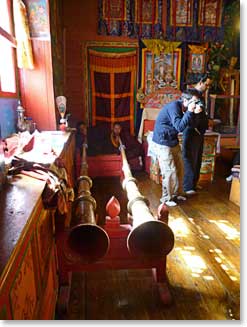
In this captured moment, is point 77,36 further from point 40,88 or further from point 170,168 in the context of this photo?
point 170,168

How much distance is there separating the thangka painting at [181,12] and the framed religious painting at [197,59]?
1.54ft

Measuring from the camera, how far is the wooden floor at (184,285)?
1.70 meters

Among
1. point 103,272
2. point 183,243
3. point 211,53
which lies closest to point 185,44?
point 211,53

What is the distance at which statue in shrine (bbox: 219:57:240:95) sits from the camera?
5398 mm

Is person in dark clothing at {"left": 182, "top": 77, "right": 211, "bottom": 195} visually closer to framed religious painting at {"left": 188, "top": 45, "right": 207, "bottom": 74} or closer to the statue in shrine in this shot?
framed religious painting at {"left": 188, "top": 45, "right": 207, "bottom": 74}

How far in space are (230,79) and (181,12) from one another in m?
1.62

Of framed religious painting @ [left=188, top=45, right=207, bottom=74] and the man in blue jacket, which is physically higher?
framed religious painting @ [left=188, top=45, right=207, bottom=74]

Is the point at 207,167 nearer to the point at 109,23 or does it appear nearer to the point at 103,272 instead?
the point at 103,272

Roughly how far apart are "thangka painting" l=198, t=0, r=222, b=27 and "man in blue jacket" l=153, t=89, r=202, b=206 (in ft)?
9.69

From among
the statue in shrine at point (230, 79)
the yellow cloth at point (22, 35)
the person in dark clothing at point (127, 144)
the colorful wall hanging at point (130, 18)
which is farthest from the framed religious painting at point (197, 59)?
the yellow cloth at point (22, 35)

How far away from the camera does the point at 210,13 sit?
5.15 m

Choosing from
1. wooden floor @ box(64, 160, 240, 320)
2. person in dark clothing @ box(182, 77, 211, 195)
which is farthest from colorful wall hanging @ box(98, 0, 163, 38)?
wooden floor @ box(64, 160, 240, 320)

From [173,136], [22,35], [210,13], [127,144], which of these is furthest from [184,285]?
[210,13]

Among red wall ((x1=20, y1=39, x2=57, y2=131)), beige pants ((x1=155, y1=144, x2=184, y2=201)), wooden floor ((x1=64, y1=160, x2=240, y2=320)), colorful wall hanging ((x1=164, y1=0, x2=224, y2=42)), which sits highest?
colorful wall hanging ((x1=164, y1=0, x2=224, y2=42))
